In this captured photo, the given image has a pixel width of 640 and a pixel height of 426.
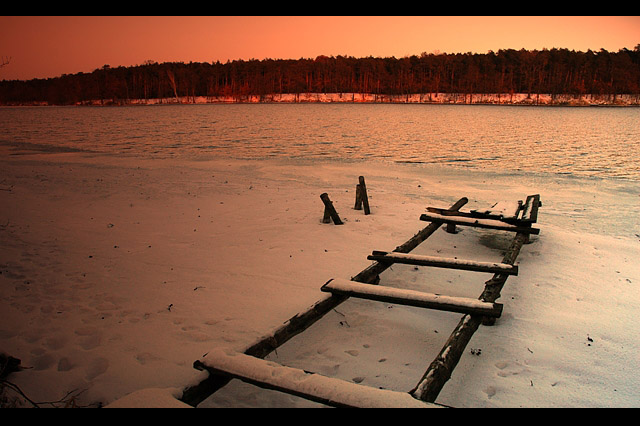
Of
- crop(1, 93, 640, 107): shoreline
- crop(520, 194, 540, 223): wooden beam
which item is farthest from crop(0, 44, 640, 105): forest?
crop(520, 194, 540, 223): wooden beam

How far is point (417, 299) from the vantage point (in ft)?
15.5

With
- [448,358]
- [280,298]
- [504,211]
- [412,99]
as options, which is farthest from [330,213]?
[412,99]

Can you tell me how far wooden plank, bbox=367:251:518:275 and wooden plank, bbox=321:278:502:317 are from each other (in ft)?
3.99

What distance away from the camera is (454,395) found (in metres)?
3.73

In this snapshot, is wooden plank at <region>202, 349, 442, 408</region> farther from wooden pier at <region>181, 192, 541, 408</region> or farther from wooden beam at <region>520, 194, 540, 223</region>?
wooden beam at <region>520, 194, 540, 223</region>

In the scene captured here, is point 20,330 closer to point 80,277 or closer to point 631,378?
point 80,277

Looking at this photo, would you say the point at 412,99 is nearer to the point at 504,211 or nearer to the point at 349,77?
the point at 349,77

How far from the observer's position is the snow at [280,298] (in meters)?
3.93

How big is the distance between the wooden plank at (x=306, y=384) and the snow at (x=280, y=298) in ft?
0.78

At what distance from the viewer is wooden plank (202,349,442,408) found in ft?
9.54

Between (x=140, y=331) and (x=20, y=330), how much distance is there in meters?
1.34

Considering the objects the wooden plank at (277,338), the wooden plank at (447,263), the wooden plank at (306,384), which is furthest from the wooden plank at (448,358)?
the wooden plank at (277,338)
